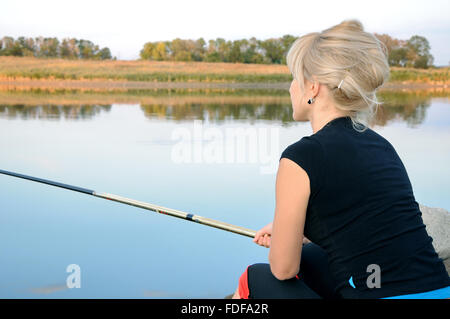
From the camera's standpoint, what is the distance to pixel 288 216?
1307 millimetres

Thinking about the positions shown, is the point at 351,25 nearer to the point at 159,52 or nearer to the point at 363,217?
the point at 363,217

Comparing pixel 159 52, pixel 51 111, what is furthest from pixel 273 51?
pixel 51 111

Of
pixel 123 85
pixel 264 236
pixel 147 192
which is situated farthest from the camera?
pixel 123 85

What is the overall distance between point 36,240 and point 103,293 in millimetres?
1200

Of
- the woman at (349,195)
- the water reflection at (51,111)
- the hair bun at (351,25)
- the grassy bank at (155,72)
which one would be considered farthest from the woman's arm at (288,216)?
the grassy bank at (155,72)

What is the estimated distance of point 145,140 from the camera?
8.02 meters

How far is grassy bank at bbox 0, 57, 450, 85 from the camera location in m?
23.5

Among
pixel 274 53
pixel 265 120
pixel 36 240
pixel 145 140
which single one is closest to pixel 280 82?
pixel 274 53

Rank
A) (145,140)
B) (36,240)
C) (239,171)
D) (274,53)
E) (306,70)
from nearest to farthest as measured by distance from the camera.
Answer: (306,70), (36,240), (239,171), (145,140), (274,53)

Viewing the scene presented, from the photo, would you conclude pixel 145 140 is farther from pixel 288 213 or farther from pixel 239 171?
pixel 288 213

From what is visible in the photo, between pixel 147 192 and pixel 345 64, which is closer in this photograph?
pixel 345 64

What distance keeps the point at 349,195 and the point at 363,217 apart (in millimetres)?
66
